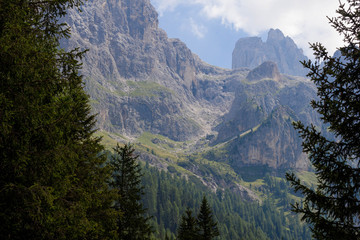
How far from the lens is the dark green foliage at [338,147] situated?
9.78 m

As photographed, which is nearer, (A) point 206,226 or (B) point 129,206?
(B) point 129,206

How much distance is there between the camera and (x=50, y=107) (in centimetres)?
845

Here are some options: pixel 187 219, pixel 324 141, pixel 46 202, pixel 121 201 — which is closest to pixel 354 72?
pixel 324 141

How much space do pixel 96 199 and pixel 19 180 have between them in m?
5.01

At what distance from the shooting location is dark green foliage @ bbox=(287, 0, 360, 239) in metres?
9.78

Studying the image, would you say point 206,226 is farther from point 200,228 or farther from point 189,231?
point 189,231

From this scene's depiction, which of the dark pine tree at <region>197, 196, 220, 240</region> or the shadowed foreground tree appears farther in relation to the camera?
the dark pine tree at <region>197, 196, 220, 240</region>

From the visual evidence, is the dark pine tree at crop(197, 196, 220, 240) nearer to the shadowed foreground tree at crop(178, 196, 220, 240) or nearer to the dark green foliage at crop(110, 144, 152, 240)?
the shadowed foreground tree at crop(178, 196, 220, 240)

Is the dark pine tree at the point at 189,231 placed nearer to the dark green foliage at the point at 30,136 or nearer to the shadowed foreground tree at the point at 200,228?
the shadowed foreground tree at the point at 200,228

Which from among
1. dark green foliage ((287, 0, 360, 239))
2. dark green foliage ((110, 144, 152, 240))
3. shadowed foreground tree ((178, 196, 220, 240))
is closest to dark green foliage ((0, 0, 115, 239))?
dark green foliage ((287, 0, 360, 239))

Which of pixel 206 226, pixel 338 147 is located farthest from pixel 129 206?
pixel 338 147

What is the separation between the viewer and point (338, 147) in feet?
34.3

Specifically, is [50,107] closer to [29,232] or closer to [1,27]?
[1,27]

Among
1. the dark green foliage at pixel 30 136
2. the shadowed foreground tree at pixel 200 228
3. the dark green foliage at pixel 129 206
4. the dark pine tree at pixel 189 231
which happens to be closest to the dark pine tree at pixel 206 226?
the shadowed foreground tree at pixel 200 228
